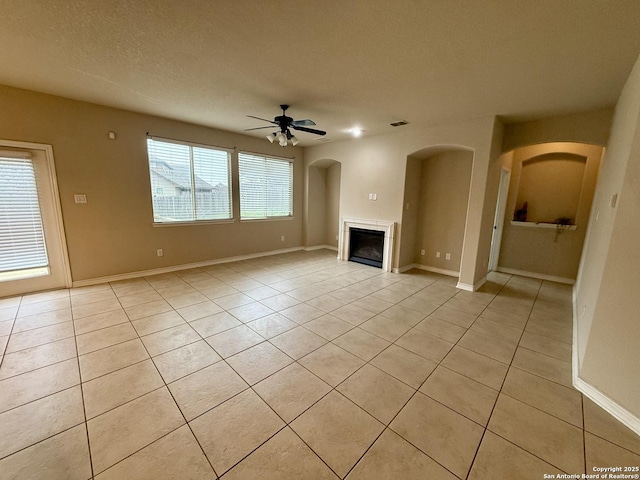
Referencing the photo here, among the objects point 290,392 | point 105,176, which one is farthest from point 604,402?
point 105,176

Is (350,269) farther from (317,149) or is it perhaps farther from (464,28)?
(464,28)

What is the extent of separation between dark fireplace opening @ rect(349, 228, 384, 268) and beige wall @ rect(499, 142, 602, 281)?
8.02 ft

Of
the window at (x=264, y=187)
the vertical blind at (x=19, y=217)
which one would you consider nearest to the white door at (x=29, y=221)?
the vertical blind at (x=19, y=217)

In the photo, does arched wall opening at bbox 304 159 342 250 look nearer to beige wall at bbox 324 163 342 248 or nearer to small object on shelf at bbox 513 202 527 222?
beige wall at bbox 324 163 342 248

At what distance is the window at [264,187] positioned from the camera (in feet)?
18.4

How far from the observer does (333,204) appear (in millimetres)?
A: 6945

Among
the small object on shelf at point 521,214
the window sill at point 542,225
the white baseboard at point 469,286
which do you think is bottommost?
the white baseboard at point 469,286

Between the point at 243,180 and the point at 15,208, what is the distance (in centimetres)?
334

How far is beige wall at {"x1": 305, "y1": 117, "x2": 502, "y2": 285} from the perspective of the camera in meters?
3.85

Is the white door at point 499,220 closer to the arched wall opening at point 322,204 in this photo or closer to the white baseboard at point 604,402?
the white baseboard at point 604,402

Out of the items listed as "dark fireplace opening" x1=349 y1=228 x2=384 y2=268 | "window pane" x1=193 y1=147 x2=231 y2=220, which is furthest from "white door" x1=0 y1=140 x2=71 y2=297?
"dark fireplace opening" x1=349 y1=228 x2=384 y2=268

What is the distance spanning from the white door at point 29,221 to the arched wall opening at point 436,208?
18.1 feet

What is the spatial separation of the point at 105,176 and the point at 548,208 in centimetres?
757

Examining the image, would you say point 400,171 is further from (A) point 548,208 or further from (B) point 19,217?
(B) point 19,217
